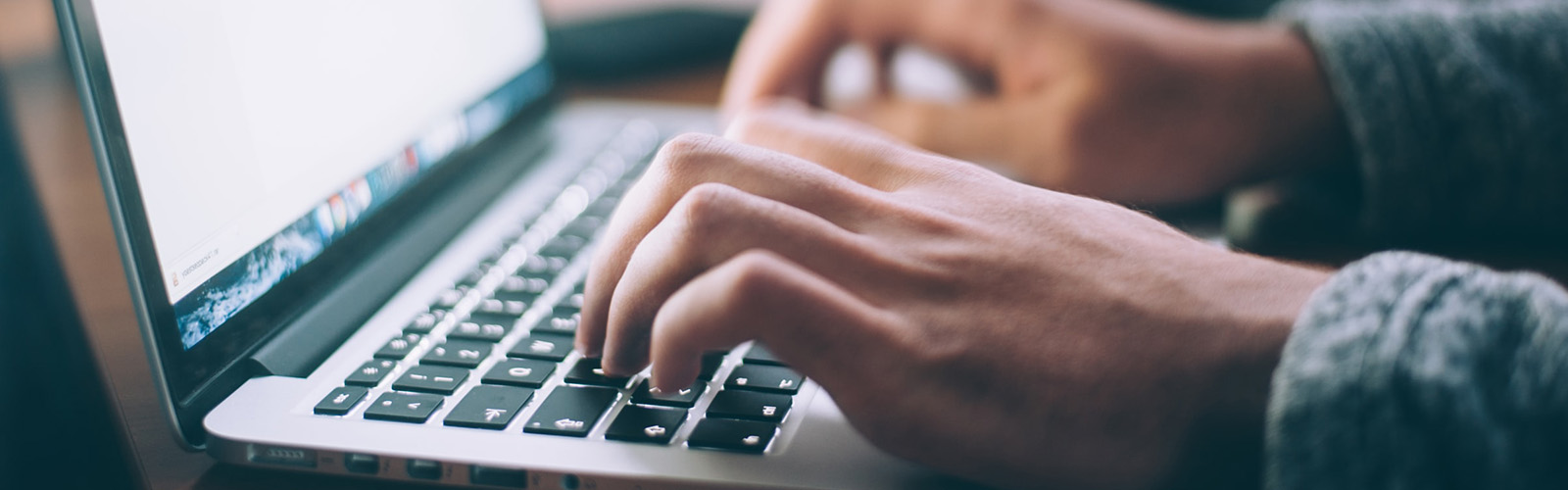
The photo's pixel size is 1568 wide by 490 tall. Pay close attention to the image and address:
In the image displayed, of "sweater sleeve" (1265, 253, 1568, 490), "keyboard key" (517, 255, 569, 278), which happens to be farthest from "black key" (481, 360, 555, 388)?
"sweater sleeve" (1265, 253, 1568, 490)

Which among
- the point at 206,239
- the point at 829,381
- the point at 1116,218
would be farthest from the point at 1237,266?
the point at 206,239

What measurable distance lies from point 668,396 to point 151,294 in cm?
19

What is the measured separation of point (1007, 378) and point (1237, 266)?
0.39 feet

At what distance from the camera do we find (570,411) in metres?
0.37

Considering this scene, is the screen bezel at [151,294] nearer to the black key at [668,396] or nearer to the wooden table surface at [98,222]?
the wooden table surface at [98,222]

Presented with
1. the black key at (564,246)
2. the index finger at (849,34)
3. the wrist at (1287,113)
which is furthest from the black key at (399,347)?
the wrist at (1287,113)

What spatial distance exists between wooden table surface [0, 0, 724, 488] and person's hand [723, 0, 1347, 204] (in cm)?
35

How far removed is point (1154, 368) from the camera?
0.32 metres

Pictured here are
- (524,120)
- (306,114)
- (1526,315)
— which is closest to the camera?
(1526,315)

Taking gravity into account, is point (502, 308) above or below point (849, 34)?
below

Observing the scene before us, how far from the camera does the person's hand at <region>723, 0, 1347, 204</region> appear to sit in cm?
59

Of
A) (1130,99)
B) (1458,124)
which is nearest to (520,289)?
(1130,99)

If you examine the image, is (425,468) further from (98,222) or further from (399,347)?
(98,222)

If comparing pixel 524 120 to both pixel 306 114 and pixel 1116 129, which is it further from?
pixel 1116 129
